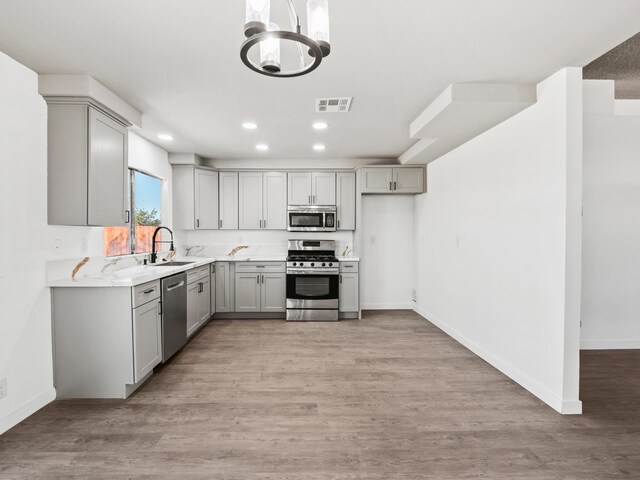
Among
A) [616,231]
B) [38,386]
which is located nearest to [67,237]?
[38,386]

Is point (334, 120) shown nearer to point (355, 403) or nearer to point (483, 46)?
point (483, 46)

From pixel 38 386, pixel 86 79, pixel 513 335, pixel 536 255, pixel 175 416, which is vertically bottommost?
pixel 175 416

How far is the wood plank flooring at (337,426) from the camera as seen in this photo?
5.89ft

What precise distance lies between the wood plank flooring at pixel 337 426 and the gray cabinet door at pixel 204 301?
0.97 metres

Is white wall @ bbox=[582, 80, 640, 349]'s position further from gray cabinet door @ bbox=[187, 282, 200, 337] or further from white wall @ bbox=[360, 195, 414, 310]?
gray cabinet door @ bbox=[187, 282, 200, 337]

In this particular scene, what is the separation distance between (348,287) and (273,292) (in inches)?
46.3

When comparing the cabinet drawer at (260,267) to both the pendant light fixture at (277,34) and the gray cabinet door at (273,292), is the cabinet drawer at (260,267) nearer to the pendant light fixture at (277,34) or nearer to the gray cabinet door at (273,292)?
the gray cabinet door at (273,292)

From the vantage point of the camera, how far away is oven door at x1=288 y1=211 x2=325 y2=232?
16.9 ft

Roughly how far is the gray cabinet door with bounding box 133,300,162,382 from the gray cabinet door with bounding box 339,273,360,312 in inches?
105

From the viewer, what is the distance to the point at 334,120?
136 inches

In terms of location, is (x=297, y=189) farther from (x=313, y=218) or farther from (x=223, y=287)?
(x=223, y=287)

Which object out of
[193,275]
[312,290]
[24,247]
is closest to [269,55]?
[24,247]

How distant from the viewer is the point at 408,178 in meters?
5.02

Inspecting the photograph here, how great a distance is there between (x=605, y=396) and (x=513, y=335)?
2.46 feet
